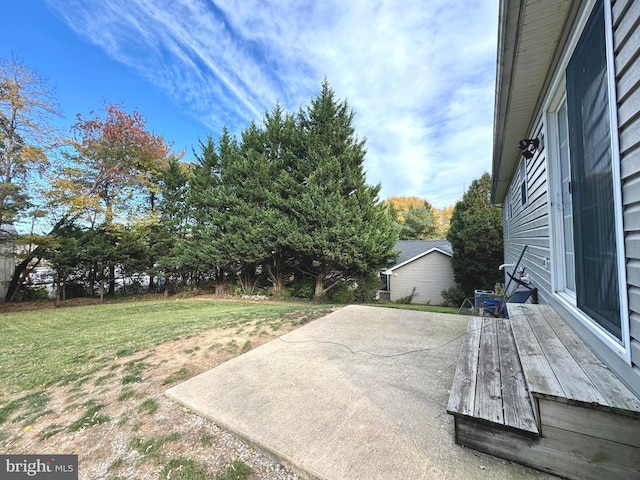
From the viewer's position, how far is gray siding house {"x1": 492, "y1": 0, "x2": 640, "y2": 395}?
4.04 feet

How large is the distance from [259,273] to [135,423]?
11.3m

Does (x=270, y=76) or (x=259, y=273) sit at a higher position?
(x=270, y=76)

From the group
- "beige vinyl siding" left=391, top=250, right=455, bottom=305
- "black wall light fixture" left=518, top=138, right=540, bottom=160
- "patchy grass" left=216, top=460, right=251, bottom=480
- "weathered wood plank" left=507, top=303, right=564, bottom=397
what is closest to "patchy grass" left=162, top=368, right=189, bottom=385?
"patchy grass" left=216, top=460, right=251, bottom=480

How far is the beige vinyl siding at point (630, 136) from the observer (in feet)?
3.79

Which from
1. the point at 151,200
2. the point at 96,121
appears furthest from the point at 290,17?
the point at 151,200

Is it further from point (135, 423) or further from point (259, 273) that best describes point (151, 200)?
point (135, 423)

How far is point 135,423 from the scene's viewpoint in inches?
80.3

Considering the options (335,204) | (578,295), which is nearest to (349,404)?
(578,295)

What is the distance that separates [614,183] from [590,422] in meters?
1.13

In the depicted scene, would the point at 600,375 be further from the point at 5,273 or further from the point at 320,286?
the point at 5,273

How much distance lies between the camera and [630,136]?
47.7 inches

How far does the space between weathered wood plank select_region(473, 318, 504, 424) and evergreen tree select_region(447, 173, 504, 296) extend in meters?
11.9

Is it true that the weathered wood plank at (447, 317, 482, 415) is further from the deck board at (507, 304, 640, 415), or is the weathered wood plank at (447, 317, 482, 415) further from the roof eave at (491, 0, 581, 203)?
the roof eave at (491, 0, 581, 203)

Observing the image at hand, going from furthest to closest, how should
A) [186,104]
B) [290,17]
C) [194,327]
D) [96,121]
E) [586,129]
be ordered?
[186,104], [96,121], [290,17], [194,327], [586,129]
